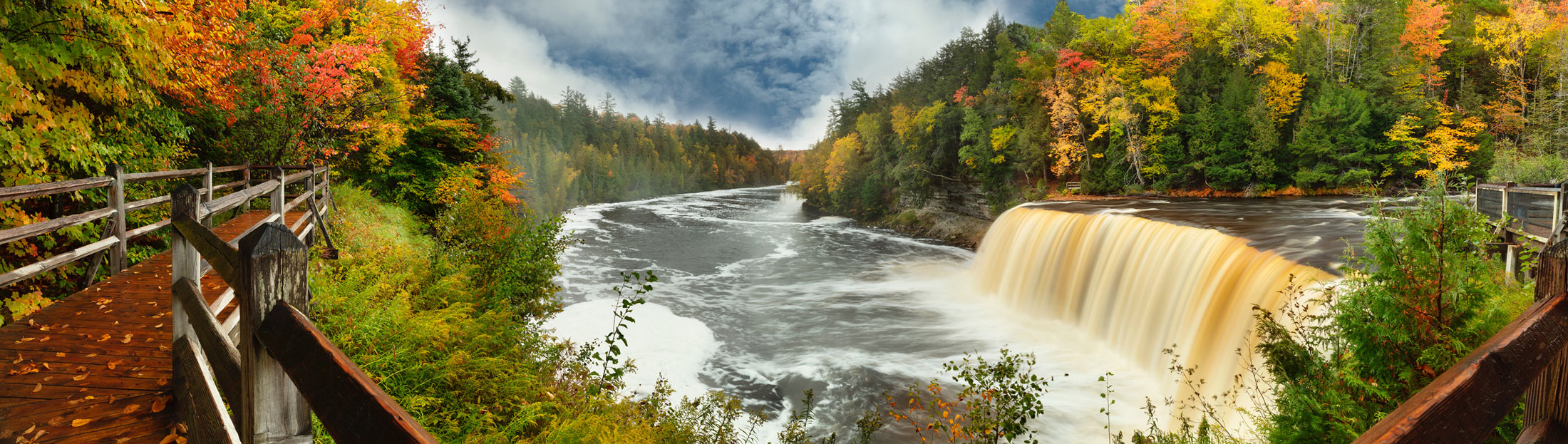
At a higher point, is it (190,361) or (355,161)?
(355,161)

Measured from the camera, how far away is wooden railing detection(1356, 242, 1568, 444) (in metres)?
1.14

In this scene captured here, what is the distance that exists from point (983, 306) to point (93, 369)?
57.0 feet

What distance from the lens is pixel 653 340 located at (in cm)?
1414

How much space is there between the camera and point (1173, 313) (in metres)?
11.0

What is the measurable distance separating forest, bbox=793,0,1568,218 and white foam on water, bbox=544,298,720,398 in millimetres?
20556

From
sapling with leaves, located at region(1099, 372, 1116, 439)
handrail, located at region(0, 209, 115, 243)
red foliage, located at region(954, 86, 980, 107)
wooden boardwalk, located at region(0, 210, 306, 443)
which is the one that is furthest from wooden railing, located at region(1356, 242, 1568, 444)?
red foliage, located at region(954, 86, 980, 107)

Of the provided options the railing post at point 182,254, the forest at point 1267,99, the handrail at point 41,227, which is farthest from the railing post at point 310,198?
the forest at point 1267,99

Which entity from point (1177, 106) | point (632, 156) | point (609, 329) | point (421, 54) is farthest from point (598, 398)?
point (632, 156)

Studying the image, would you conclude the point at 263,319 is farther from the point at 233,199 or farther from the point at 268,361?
the point at 233,199

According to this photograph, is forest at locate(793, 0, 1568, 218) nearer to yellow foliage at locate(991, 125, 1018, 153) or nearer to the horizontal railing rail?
yellow foliage at locate(991, 125, 1018, 153)

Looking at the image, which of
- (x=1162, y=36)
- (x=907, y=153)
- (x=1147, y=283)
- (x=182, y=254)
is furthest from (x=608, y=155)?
(x=182, y=254)

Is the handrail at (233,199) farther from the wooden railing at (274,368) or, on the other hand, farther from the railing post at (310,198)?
the wooden railing at (274,368)

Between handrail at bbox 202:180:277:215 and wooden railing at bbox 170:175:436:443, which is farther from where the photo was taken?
handrail at bbox 202:180:277:215

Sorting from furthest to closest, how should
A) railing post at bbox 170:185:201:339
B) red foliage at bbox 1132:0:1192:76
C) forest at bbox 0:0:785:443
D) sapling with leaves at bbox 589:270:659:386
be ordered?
red foliage at bbox 1132:0:1192:76
sapling with leaves at bbox 589:270:659:386
forest at bbox 0:0:785:443
railing post at bbox 170:185:201:339
